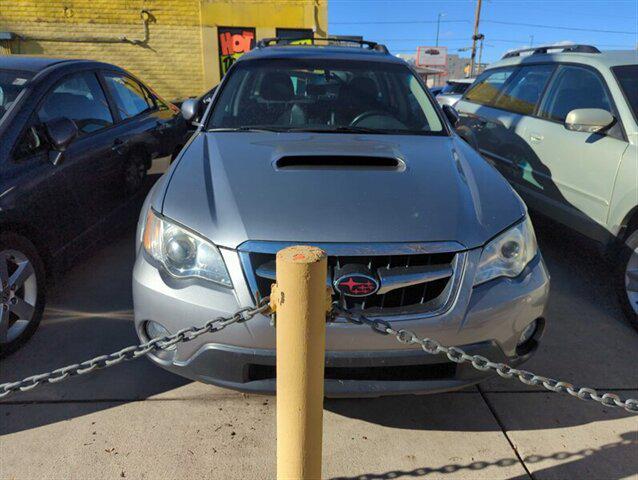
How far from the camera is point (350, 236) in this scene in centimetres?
207

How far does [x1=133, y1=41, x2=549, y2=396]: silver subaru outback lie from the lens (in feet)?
6.66

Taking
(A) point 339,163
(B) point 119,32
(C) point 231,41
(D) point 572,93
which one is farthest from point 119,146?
(B) point 119,32

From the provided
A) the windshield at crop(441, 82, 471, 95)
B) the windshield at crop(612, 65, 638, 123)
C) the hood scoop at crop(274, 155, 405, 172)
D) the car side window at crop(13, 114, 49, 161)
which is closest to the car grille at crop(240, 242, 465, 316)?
the hood scoop at crop(274, 155, 405, 172)

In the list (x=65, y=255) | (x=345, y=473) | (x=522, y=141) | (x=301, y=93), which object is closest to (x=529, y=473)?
(x=345, y=473)

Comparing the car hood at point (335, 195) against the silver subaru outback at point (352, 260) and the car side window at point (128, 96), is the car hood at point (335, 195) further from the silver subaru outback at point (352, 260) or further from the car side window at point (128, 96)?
the car side window at point (128, 96)

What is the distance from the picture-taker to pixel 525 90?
5.20 m

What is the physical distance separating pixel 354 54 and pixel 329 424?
2.69 meters

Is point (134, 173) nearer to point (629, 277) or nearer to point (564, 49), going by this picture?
point (629, 277)

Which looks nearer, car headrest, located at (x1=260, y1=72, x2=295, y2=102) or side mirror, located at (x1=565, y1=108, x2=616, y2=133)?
car headrest, located at (x1=260, y1=72, x2=295, y2=102)

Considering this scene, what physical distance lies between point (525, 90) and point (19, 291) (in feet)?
15.5

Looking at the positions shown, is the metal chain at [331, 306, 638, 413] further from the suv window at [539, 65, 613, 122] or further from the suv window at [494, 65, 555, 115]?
the suv window at [494, 65, 555, 115]

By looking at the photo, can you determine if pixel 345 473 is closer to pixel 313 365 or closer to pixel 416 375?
pixel 416 375

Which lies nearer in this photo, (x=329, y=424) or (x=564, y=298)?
(x=329, y=424)

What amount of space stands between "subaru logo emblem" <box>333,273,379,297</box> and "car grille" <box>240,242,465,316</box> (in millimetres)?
32
